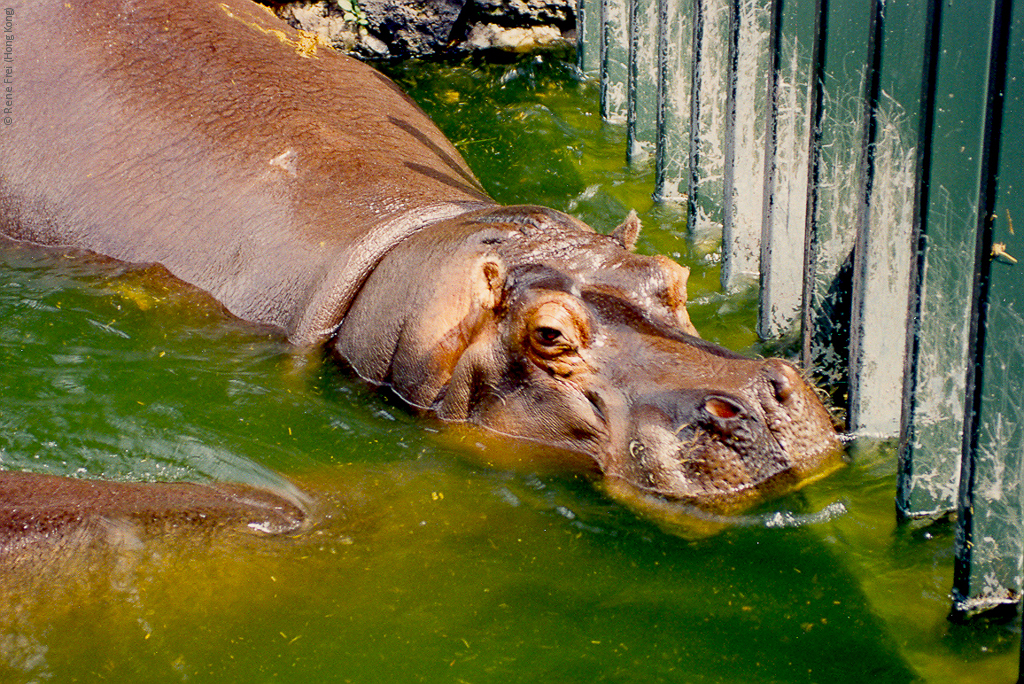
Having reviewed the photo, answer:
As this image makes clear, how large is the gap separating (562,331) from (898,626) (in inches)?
53.2

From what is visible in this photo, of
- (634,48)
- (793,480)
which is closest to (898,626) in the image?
(793,480)

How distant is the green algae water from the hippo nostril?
0.99 feet

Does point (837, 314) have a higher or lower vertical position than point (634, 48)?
lower

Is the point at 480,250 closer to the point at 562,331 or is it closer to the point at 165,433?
the point at 562,331

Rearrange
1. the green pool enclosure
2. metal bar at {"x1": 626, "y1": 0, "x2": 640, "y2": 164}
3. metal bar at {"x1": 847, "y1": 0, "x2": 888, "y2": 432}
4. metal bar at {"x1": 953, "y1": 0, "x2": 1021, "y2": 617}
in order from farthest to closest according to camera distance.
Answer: metal bar at {"x1": 626, "y1": 0, "x2": 640, "y2": 164} < metal bar at {"x1": 847, "y1": 0, "x2": 888, "y2": 432} < the green pool enclosure < metal bar at {"x1": 953, "y1": 0, "x2": 1021, "y2": 617}

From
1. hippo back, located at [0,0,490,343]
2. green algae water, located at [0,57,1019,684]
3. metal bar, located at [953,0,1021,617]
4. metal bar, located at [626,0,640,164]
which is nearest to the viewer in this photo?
metal bar, located at [953,0,1021,617]

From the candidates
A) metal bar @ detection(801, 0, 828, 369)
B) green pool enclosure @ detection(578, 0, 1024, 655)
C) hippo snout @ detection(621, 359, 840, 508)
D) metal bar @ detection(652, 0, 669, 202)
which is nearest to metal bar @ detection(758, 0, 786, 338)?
green pool enclosure @ detection(578, 0, 1024, 655)

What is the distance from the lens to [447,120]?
691 centimetres

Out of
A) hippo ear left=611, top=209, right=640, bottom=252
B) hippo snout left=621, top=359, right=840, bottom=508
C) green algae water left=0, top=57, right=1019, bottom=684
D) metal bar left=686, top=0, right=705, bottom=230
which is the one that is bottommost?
green algae water left=0, top=57, right=1019, bottom=684

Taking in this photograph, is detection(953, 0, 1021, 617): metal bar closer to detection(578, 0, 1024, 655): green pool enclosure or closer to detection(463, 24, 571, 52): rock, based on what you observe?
detection(578, 0, 1024, 655): green pool enclosure

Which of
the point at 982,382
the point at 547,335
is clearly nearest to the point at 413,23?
the point at 547,335

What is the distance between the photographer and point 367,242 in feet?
14.3

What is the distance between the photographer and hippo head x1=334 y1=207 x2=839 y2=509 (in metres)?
3.27

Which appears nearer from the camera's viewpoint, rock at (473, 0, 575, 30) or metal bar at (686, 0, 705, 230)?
metal bar at (686, 0, 705, 230)
